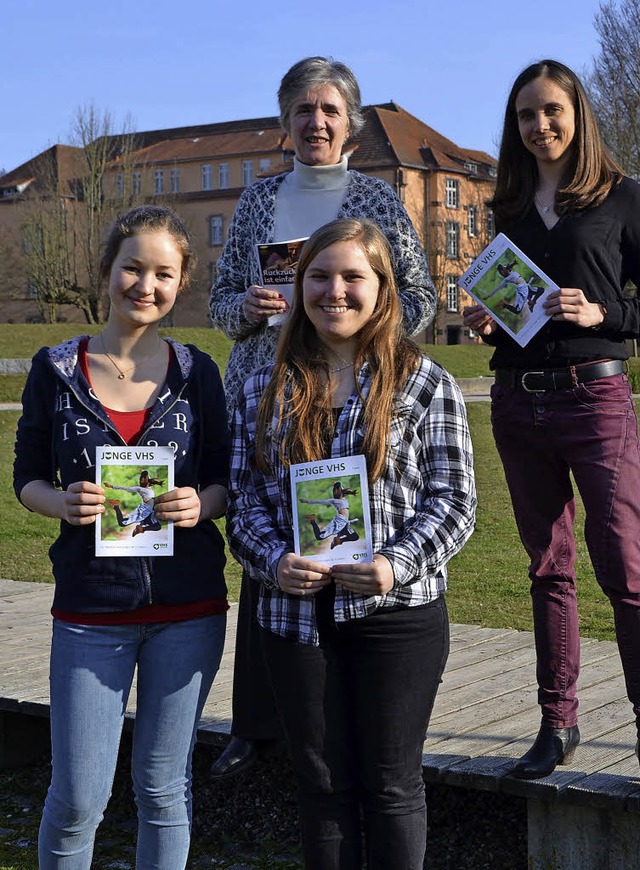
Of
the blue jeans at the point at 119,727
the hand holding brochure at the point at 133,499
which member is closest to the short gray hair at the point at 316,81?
the hand holding brochure at the point at 133,499

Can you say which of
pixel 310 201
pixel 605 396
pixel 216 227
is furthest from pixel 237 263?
pixel 216 227

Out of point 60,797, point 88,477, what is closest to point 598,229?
point 88,477

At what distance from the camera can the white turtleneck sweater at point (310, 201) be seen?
418 cm

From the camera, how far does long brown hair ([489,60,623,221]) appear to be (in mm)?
3719

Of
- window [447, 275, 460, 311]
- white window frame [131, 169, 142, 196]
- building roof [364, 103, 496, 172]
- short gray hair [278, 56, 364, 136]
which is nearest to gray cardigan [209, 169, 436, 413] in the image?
short gray hair [278, 56, 364, 136]

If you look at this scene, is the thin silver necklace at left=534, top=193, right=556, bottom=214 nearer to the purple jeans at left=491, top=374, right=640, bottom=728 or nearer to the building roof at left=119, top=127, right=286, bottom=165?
the purple jeans at left=491, top=374, right=640, bottom=728

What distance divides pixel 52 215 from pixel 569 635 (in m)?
44.2

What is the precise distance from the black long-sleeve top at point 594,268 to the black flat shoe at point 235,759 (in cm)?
176

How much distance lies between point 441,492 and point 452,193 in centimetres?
6815

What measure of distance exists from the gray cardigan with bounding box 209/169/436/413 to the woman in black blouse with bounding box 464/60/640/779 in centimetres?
32

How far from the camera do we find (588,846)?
3.86m

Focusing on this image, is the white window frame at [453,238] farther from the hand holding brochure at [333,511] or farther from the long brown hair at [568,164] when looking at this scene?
the hand holding brochure at [333,511]

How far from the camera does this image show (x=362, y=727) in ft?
10.1

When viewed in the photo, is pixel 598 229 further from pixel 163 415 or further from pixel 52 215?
pixel 52 215
